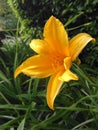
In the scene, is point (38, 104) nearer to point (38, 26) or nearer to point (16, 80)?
point (16, 80)

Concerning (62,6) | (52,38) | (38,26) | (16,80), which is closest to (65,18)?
(62,6)

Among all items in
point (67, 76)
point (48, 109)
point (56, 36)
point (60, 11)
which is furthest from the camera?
point (60, 11)

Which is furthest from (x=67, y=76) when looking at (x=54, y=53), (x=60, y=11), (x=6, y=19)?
(x=6, y=19)

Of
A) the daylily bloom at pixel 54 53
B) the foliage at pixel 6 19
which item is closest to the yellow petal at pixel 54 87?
the daylily bloom at pixel 54 53

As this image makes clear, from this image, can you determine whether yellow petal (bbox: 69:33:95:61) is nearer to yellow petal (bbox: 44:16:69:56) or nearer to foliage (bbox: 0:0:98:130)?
yellow petal (bbox: 44:16:69:56)

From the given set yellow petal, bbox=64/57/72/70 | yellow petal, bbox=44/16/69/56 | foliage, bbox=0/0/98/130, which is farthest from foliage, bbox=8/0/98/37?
yellow petal, bbox=64/57/72/70

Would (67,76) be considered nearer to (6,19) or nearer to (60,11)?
(60,11)
